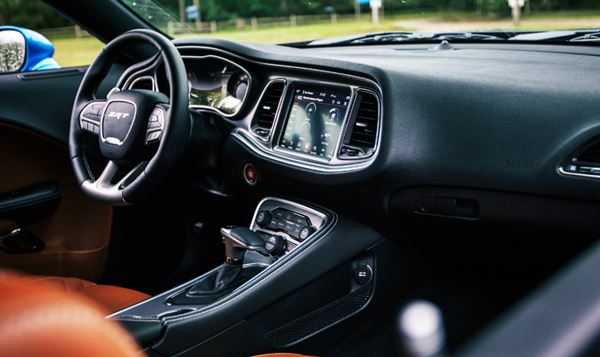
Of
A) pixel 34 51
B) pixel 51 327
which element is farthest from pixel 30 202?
pixel 51 327

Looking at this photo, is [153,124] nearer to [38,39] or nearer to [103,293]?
[103,293]

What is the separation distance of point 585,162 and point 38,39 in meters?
2.21

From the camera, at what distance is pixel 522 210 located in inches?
79.2

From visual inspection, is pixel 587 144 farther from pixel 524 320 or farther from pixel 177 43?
pixel 177 43

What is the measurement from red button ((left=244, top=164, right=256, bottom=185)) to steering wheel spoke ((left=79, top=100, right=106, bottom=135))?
538 mm

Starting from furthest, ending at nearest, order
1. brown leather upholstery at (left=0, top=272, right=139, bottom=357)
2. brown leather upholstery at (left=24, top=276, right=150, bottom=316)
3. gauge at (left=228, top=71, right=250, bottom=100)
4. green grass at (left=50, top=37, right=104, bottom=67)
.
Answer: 1. green grass at (left=50, top=37, right=104, bottom=67)
2. gauge at (left=228, top=71, right=250, bottom=100)
3. brown leather upholstery at (left=24, top=276, right=150, bottom=316)
4. brown leather upholstery at (left=0, top=272, right=139, bottom=357)

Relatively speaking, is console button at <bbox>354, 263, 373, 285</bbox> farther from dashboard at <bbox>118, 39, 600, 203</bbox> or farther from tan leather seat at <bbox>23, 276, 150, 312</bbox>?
tan leather seat at <bbox>23, 276, 150, 312</bbox>

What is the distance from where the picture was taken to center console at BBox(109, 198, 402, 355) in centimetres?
221

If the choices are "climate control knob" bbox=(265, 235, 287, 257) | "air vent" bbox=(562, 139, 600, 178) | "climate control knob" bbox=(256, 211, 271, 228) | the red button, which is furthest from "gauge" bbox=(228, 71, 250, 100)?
"air vent" bbox=(562, 139, 600, 178)

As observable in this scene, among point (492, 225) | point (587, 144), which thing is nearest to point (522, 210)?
point (492, 225)

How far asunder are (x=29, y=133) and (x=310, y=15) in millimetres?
1172

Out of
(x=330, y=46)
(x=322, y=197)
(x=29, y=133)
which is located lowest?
(x=322, y=197)

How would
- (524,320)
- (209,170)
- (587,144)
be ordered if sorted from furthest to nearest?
(209,170)
(587,144)
(524,320)

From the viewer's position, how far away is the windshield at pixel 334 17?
2.37m
